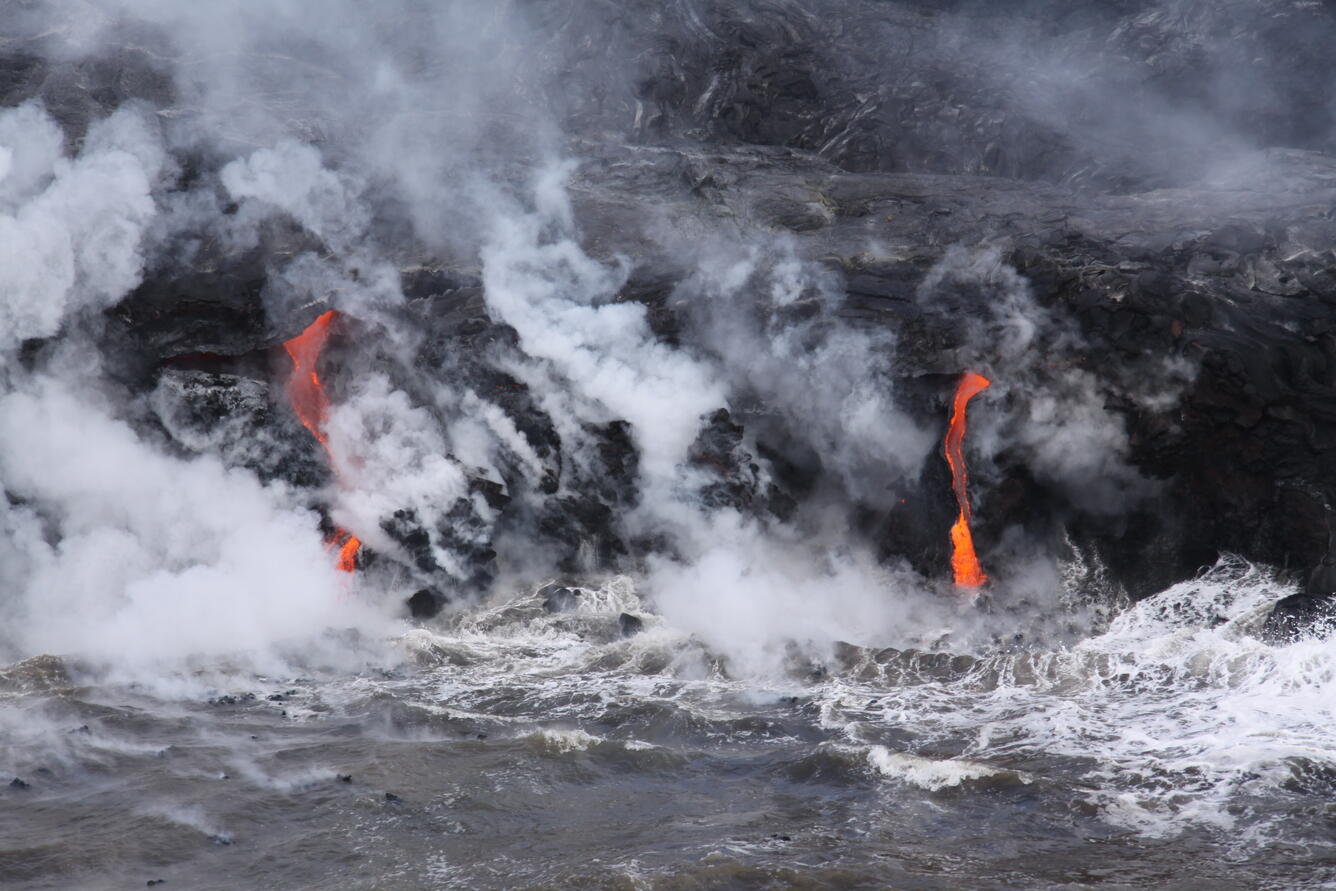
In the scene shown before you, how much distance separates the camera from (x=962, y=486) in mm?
20953

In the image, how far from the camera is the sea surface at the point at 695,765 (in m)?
12.6

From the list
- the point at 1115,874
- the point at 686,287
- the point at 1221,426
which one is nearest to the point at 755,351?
the point at 686,287

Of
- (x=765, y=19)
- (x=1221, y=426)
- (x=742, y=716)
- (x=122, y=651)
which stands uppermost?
(x=765, y=19)

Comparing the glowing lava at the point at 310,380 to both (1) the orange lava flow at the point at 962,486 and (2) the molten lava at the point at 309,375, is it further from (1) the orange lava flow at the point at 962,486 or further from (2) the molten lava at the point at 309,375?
(1) the orange lava flow at the point at 962,486

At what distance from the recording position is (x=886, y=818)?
1358 centimetres

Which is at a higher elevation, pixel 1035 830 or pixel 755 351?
pixel 755 351

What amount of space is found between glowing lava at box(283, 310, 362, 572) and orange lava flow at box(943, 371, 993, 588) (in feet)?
36.0

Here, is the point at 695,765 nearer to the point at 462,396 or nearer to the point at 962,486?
the point at 962,486

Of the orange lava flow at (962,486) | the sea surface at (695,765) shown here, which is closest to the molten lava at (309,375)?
the sea surface at (695,765)

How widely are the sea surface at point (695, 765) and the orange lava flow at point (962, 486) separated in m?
2.23

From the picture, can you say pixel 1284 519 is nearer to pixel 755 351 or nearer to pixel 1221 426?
pixel 1221 426

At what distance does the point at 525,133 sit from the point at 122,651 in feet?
47.7

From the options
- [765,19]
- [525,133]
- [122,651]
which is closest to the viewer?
[122,651]

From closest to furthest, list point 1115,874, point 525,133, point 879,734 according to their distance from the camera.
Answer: point 1115,874 < point 879,734 < point 525,133
